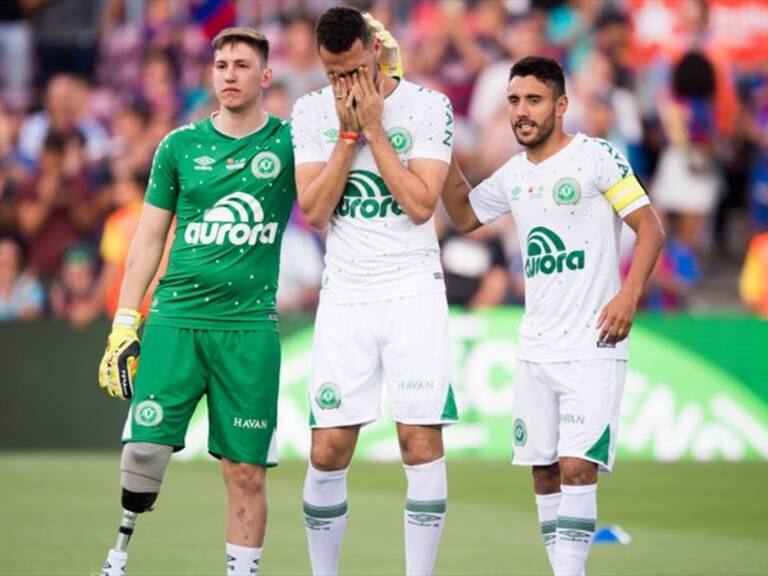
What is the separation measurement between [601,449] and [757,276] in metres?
10.6

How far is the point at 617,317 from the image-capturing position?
26.0 ft

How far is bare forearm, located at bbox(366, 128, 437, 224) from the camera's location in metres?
7.78

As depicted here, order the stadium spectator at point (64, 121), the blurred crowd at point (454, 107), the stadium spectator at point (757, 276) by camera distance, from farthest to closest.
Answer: the stadium spectator at point (64, 121)
the stadium spectator at point (757, 276)
the blurred crowd at point (454, 107)

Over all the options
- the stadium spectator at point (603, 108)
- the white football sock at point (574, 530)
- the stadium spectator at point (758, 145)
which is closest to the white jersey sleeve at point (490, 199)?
the white football sock at point (574, 530)

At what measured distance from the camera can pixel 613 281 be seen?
8234 mm

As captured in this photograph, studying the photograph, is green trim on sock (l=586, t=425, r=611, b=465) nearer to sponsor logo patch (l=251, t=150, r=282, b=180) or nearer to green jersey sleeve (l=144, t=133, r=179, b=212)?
sponsor logo patch (l=251, t=150, r=282, b=180)

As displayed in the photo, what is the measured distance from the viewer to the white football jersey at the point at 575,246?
8.14 metres

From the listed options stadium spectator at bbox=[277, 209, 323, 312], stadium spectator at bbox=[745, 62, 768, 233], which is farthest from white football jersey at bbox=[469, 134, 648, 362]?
stadium spectator at bbox=[745, 62, 768, 233]

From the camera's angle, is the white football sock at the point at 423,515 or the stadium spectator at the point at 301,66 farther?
the stadium spectator at the point at 301,66

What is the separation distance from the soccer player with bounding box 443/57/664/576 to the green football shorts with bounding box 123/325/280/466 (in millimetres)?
1288

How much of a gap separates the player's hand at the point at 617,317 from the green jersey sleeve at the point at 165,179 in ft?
6.85

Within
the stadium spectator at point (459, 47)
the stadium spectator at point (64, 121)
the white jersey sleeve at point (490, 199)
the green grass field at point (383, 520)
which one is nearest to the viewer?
the white jersey sleeve at point (490, 199)

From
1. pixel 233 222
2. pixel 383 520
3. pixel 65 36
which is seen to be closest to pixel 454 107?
pixel 65 36

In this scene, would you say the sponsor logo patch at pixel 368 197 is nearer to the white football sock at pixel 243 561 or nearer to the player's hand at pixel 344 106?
the player's hand at pixel 344 106
